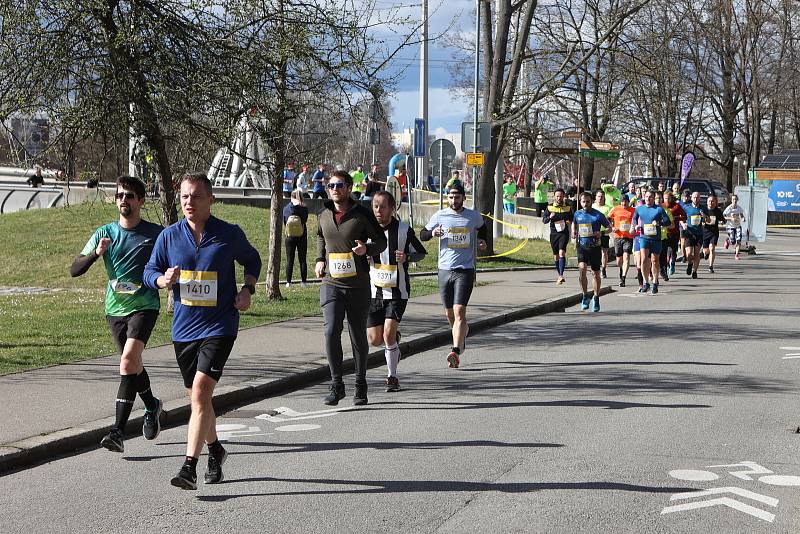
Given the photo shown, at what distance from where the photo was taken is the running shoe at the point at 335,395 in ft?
31.4

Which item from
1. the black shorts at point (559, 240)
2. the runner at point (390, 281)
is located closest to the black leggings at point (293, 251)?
the black shorts at point (559, 240)

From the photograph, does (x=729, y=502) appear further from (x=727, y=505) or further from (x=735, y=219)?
(x=735, y=219)

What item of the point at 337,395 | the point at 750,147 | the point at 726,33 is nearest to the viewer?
the point at 337,395

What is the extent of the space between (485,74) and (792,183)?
2905cm

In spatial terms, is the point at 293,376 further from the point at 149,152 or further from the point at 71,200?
the point at 71,200

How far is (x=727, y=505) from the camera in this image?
629cm

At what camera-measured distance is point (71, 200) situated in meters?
37.6

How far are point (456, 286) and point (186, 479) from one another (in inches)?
238

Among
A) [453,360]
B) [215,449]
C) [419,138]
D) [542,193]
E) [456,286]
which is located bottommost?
[453,360]

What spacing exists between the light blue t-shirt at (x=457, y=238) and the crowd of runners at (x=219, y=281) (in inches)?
0.5

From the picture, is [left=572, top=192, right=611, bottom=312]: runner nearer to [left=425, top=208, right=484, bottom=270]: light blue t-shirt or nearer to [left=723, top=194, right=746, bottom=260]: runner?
[left=425, top=208, right=484, bottom=270]: light blue t-shirt

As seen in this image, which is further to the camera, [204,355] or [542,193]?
[542,193]

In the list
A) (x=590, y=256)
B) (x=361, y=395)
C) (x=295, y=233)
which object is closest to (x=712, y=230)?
(x=590, y=256)

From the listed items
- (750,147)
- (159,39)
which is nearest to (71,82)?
(159,39)
